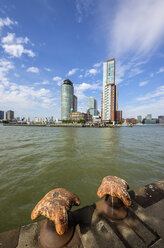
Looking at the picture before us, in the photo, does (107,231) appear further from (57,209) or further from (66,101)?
(66,101)

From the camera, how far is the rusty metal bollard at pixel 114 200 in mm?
1979

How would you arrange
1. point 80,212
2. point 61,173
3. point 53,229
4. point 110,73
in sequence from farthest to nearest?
point 110,73
point 61,173
point 80,212
point 53,229

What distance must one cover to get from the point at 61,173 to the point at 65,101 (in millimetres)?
157453

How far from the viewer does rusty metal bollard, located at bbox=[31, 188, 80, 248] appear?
4.94 ft

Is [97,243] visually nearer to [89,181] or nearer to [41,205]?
[41,205]

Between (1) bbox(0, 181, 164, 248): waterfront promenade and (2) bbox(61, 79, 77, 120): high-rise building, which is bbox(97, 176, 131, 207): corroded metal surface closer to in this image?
(1) bbox(0, 181, 164, 248): waterfront promenade

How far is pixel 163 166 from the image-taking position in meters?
6.40

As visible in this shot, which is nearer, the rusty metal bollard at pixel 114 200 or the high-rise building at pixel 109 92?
the rusty metal bollard at pixel 114 200

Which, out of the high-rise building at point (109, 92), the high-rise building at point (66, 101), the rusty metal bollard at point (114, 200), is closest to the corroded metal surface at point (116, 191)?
the rusty metal bollard at point (114, 200)

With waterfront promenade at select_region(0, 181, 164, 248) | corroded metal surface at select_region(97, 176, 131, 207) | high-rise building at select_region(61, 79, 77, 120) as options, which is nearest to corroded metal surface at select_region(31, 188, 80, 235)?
waterfront promenade at select_region(0, 181, 164, 248)

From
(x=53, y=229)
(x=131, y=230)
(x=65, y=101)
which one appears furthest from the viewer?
(x=65, y=101)

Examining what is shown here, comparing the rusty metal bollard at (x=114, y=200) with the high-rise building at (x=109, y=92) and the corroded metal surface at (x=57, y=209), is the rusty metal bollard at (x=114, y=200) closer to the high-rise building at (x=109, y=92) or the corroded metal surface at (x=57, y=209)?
the corroded metal surface at (x=57, y=209)

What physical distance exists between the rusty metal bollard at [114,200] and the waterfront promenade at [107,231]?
0.29 ft

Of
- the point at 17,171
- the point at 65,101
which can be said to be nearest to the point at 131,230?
the point at 17,171
